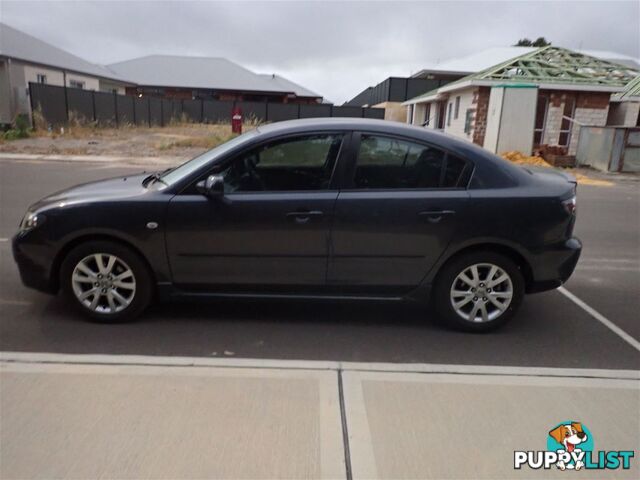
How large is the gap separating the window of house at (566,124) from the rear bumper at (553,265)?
2017 centimetres

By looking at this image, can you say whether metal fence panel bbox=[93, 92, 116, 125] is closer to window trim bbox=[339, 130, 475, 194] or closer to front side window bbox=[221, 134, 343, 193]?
front side window bbox=[221, 134, 343, 193]

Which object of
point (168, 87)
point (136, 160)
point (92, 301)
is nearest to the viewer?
point (92, 301)

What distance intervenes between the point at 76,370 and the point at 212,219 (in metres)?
1.42

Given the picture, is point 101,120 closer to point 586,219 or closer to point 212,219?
point 586,219

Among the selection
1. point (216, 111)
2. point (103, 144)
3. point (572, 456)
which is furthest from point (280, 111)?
point (572, 456)

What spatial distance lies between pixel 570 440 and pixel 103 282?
3.45 meters

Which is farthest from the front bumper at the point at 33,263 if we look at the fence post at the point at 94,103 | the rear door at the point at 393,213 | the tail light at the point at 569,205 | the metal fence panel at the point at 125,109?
the metal fence panel at the point at 125,109

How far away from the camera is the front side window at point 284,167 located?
4352 millimetres

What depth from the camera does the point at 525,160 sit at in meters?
20.4

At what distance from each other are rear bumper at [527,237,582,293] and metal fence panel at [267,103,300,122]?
3795cm

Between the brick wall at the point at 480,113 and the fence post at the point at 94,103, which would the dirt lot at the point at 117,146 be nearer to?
the fence post at the point at 94,103

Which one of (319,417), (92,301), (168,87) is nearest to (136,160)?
(92,301)

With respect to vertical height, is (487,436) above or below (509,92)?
below

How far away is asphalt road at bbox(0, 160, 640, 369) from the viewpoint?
4.01 m
